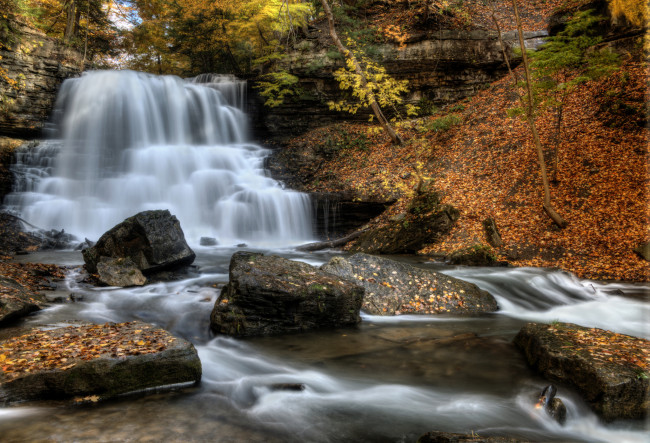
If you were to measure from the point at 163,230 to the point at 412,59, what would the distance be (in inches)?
557

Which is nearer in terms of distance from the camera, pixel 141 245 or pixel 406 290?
pixel 406 290

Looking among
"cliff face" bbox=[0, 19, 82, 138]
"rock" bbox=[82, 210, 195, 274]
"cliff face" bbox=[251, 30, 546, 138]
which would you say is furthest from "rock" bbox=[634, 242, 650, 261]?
"cliff face" bbox=[0, 19, 82, 138]

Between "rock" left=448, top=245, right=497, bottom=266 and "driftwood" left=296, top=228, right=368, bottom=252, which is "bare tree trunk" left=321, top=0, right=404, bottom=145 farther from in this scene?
"rock" left=448, top=245, right=497, bottom=266

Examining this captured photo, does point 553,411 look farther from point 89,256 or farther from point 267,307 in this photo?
point 89,256

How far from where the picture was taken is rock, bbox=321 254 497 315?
6.21 metres

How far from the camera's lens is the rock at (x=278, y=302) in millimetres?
5148

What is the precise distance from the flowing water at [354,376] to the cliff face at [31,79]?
9.46 meters

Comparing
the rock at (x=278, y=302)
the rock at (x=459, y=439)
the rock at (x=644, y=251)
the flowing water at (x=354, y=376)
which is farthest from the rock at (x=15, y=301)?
the rock at (x=644, y=251)

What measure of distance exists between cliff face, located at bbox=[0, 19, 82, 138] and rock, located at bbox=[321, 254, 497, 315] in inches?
608

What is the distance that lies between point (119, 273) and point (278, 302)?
3851mm

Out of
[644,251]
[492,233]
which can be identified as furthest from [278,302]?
[644,251]

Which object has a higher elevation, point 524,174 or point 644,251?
point 524,174

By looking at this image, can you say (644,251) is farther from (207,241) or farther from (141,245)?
(207,241)

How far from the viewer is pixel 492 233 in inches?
386
